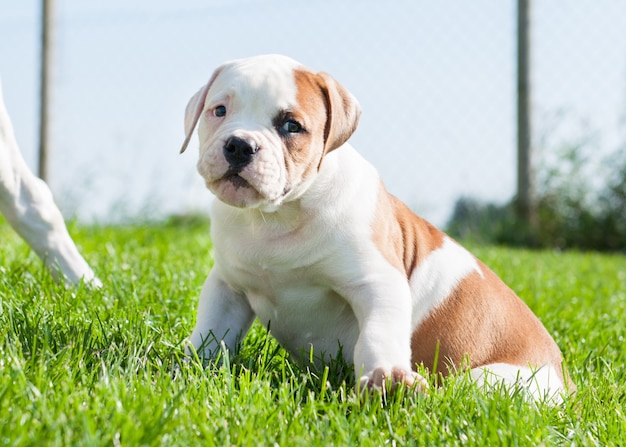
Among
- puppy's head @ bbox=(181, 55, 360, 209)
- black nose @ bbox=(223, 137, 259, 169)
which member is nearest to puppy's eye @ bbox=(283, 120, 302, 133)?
puppy's head @ bbox=(181, 55, 360, 209)

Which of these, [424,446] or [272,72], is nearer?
[424,446]

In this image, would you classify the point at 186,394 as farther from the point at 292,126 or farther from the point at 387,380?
the point at 292,126

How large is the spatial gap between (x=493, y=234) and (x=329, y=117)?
606 cm

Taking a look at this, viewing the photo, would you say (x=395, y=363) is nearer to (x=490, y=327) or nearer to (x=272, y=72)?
(x=490, y=327)

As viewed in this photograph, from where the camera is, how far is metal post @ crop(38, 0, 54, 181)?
25.3 feet

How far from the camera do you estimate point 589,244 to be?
8.11 m

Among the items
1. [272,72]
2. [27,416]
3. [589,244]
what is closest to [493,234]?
[589,244]

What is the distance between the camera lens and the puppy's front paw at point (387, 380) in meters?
1.97

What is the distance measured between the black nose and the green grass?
539 millimetres

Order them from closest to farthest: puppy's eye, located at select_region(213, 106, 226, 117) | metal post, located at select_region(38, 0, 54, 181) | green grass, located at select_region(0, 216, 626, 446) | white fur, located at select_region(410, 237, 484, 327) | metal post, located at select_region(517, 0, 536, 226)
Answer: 1. green grass, located at select_region(0, 216, 626, 446)
2. puppy's eye, located at select_region(213, 106, 226, 117)
3. white fur, located at select_region(410, 237, 484, 327)
4. metal post, located at select_region(38, 0, 54, 181)
5. metal post, located at select_region(517, 0, 536, 226)

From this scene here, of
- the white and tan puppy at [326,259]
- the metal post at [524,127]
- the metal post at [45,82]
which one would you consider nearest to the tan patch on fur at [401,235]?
the white and tan puppy at [326,259]

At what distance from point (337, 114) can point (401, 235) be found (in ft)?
1.46

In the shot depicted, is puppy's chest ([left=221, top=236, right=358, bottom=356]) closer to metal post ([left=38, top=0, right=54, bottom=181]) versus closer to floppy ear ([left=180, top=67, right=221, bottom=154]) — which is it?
floppy ear ([left=180, top=67, right=221, bottom=154])

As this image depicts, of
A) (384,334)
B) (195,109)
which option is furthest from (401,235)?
(195,109)
